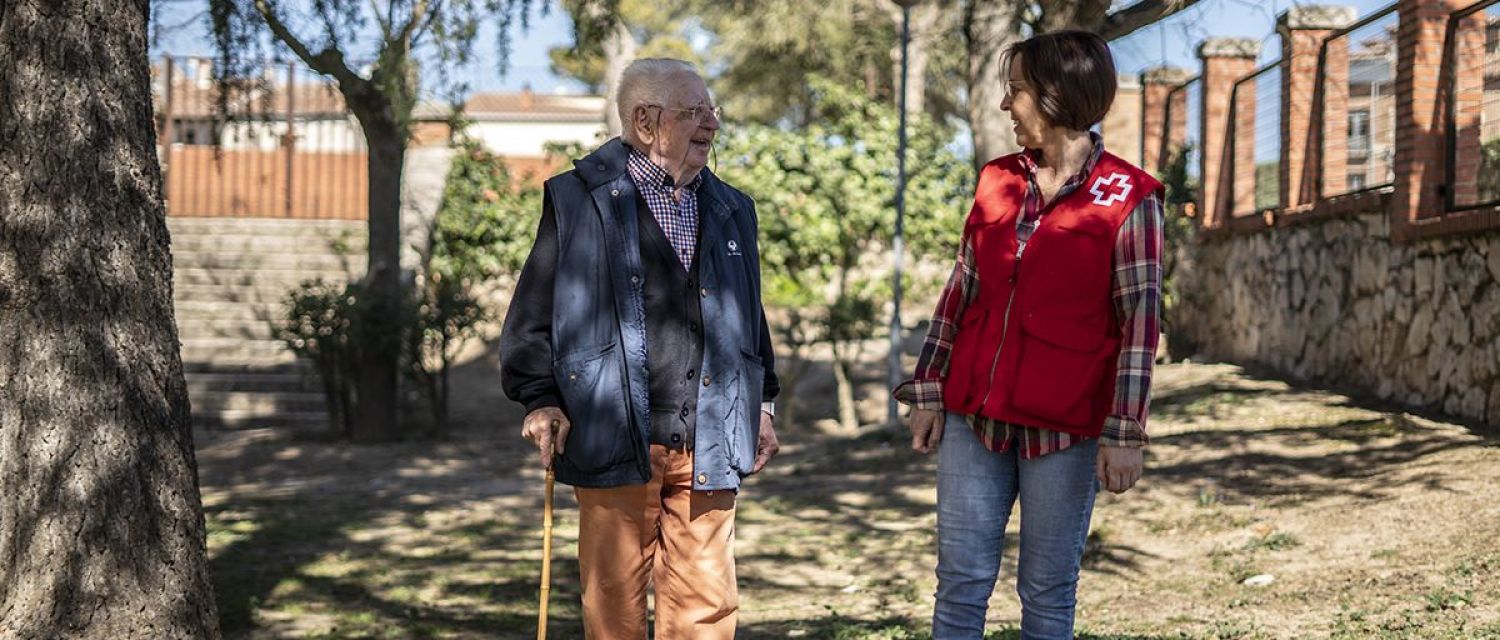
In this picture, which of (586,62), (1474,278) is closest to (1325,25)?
(1474,278)

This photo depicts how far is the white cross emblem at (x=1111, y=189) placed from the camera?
3383mm

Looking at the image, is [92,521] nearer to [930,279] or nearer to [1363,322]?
[1363,322]

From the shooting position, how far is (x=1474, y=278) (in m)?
9.03

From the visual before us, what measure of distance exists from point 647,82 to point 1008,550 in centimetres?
459

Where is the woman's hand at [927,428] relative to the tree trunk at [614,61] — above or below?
below

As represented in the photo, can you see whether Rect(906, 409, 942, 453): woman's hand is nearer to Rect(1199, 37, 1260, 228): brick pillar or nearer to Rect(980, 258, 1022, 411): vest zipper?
Rect(980, 258, 1022, 411): vest zipper

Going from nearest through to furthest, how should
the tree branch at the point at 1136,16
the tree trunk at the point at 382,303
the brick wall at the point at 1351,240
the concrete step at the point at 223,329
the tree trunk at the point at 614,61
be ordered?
the brick wall at the point at 1351,240 → the tree branch at the point at 1136,16 → the tree trunk at the point at 382,303 → the concrete step at the point at 223,329 → the tree trunk at the point at 614,61

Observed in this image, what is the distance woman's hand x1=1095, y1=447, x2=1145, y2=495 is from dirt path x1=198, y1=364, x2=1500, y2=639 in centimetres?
233

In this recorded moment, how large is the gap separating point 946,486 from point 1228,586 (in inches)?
134

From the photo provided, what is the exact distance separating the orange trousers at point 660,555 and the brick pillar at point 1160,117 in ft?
45.8

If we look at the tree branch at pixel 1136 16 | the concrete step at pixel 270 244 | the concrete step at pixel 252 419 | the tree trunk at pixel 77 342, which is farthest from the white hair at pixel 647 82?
the concrete step at pixel 270 244

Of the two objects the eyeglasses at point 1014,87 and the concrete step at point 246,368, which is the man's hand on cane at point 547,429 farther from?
the concrete step at point 246,368

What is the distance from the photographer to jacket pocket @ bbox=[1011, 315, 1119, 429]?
3.35 m

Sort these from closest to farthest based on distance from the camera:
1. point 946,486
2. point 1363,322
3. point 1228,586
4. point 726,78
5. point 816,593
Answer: point 946,486 < point 1228,586 < point 816,593 < point 1363,322 < point 726,78
